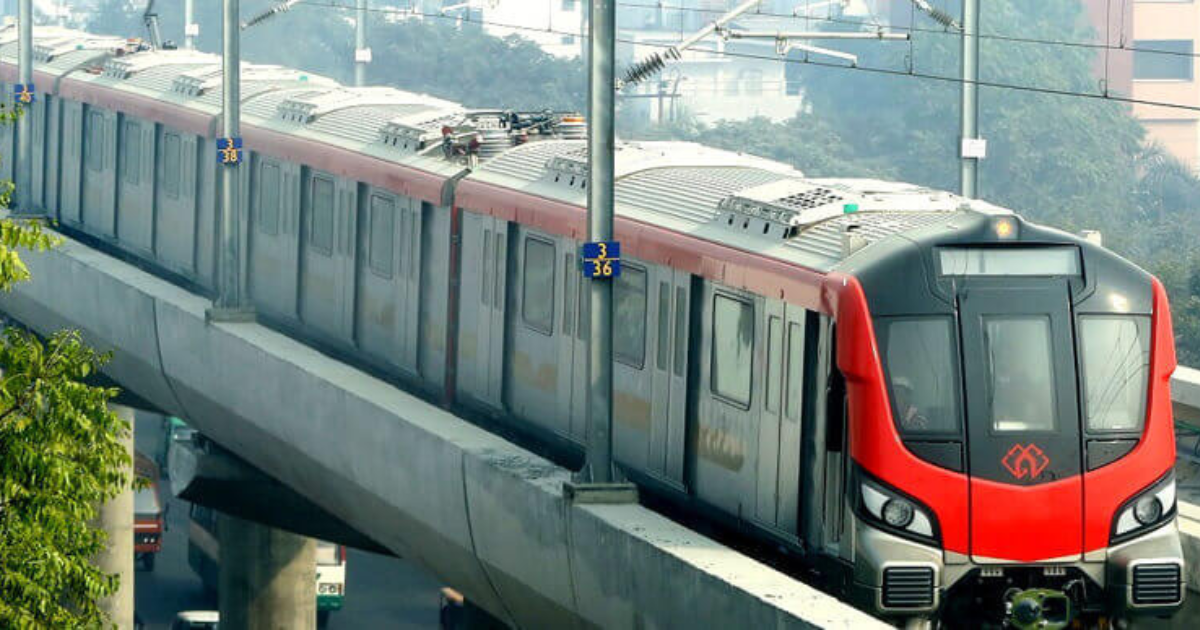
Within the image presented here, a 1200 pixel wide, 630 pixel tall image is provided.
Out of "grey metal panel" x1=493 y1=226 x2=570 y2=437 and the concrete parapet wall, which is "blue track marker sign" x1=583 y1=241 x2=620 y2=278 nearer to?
the concrete parapet wall

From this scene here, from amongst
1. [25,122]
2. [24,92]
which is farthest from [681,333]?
[25,122]

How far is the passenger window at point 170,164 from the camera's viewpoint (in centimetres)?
3262

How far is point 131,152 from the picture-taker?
114 ft

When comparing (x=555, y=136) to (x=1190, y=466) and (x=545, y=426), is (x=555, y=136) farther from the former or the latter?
(x=1190, y=466)

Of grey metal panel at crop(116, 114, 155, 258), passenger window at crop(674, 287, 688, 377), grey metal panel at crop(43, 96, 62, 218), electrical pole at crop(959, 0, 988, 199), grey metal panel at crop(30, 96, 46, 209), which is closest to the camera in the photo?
passenger window at crop(674, 287, 688, 377)

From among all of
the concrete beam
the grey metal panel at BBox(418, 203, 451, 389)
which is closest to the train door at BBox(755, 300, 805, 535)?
the grey metal panel at BBox(418, 203, 451, 389)

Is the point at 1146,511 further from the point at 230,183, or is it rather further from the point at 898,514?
the point at 230,183

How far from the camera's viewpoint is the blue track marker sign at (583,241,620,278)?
17953 millimetres

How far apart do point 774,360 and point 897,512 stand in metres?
1.83

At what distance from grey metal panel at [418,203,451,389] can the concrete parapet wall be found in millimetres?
945

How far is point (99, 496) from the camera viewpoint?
14969mm

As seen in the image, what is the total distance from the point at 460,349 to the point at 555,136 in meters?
2.66

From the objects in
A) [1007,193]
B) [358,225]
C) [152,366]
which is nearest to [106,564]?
[152,366]

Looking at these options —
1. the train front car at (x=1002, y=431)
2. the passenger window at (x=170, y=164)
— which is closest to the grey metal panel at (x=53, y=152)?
the passenger window at (x=170, y=164)
